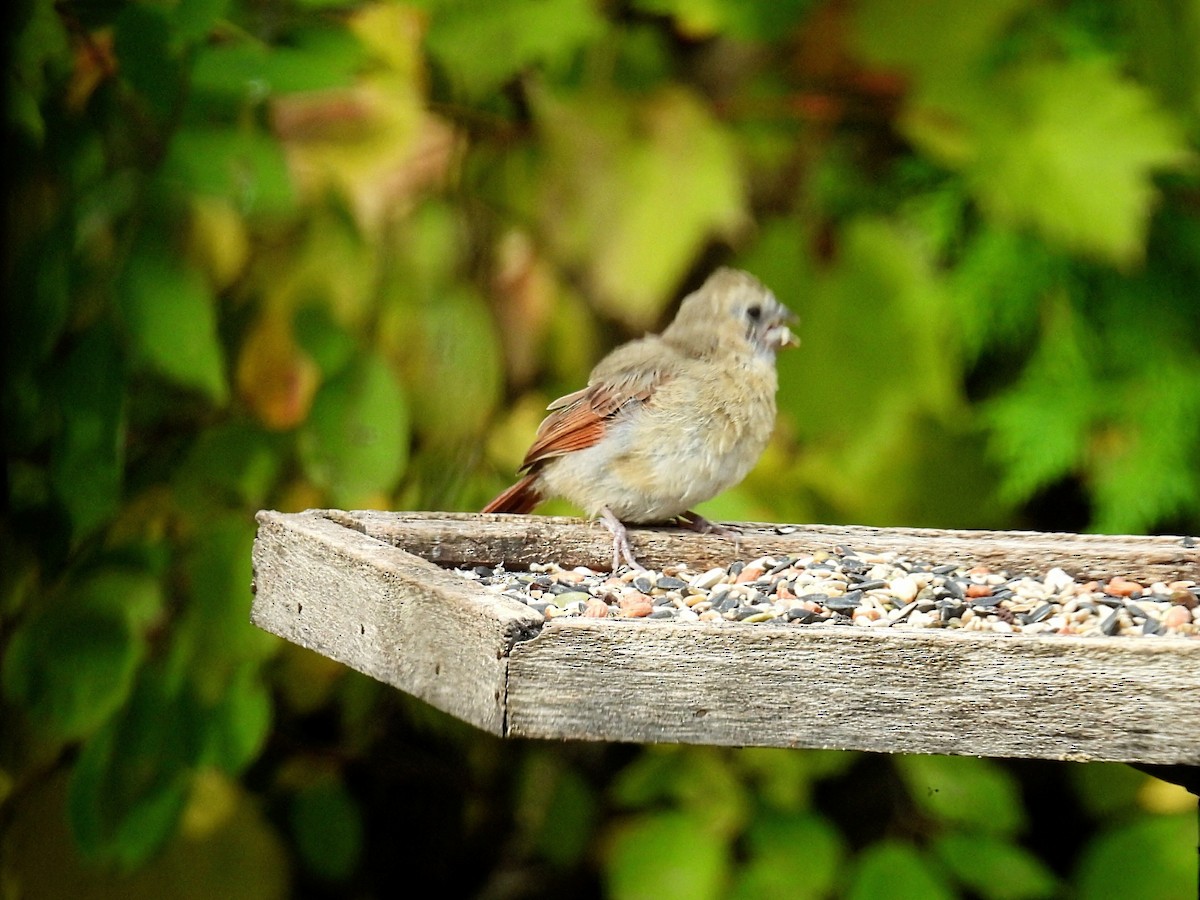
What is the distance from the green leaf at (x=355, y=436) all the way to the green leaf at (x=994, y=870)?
1.20 metres

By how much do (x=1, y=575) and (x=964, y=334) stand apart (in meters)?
1.66

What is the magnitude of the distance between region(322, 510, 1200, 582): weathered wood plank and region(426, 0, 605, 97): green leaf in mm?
736

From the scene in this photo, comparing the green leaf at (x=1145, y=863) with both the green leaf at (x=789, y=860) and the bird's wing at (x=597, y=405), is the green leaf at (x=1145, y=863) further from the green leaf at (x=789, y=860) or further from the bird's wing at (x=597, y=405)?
the bird's wing at (x=597, y=405)

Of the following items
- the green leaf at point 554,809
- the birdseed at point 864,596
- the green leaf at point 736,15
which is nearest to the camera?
the birdseed at point 864,596

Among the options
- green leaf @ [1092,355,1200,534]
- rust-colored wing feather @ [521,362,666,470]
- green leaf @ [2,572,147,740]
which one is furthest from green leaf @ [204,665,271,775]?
green leaf @ [1092,355,1200,534]

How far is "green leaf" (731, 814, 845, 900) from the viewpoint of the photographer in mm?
2703

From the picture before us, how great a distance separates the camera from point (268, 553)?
180 cm

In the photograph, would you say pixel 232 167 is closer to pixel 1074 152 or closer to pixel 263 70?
pixel 263 70

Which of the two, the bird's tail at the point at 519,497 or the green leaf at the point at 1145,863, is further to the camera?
the green leaf at the point at 1145,863

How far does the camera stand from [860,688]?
133 centimetres

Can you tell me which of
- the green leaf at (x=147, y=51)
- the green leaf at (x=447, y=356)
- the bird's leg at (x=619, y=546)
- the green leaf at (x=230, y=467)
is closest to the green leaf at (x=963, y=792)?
the bird's leg at (x=619, y=546)

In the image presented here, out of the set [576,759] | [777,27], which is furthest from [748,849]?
[777,27]

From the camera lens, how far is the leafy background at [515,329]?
2227 millimetres

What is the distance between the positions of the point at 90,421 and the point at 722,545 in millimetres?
858
